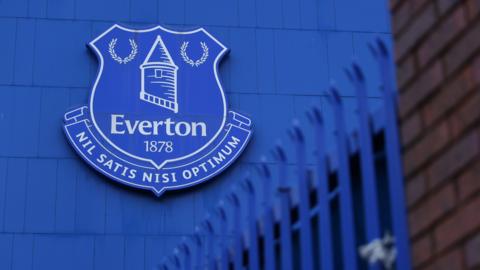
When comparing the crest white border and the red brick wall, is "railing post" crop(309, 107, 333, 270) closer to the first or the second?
the red brick wall

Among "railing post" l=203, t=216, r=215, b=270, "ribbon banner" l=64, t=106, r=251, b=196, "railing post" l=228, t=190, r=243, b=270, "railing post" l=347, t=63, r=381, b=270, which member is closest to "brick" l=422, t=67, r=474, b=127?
"railing post" l=347, t=63, r=381, b=270

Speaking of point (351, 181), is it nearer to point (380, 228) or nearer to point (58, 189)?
point (380, 228)

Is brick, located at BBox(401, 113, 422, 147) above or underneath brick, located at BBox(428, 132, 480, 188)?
above

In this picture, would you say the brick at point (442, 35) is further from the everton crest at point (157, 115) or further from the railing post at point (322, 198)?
the everton crest at point (157, 115)

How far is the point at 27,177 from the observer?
35.5ft

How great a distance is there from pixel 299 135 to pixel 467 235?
1355 millimetres

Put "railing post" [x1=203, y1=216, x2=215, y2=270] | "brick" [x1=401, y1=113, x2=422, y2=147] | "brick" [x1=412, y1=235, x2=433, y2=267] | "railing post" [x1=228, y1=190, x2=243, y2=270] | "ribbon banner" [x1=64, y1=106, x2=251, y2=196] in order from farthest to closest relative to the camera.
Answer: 1. "ribbon banner" [x1=64, y1=106, x2=251, y2=196]
2. "railing post" [x1=203, y1=216, x2=215, y2=270]
3. "railing post" [x1=228, y1=190, x2=243, y2=270]
4. "brick" [x1=401, y1=113, x2=422, y2=147]
5. "brick" [x1=412, y1=235, x2=433, y2=267]

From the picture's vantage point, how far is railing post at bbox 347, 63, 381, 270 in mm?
3873

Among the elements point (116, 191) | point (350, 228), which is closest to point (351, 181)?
point (350, 228)

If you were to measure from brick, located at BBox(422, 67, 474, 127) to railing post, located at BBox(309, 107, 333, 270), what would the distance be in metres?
0.79

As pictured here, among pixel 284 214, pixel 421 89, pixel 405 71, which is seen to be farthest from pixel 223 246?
pixel 421 89

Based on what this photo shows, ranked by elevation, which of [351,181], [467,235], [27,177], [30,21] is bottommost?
[467,235]

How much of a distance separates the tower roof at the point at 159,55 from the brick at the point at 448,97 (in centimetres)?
802

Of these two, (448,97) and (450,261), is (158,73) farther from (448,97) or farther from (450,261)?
(450,261)
